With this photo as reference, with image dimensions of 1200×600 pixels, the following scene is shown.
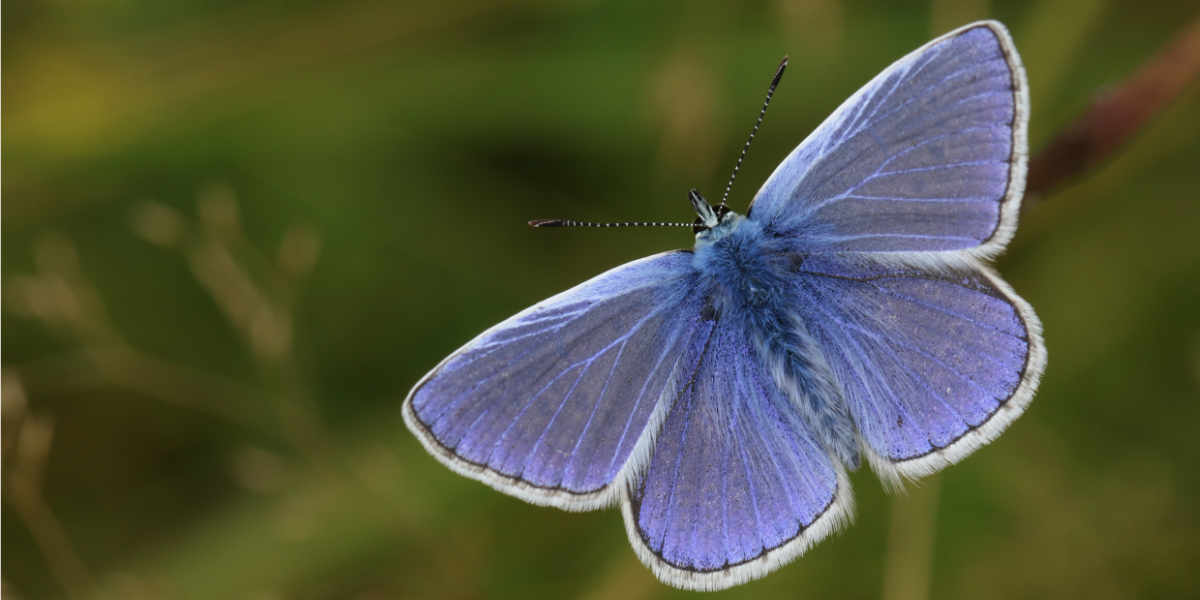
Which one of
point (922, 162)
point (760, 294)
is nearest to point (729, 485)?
point (760, 294)

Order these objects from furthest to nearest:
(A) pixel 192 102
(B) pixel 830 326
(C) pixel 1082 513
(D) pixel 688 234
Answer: (A) pixel 192 102 → (D) pixel 688 234 → (C) pixel 1082 513 → (B) pixel 830 326

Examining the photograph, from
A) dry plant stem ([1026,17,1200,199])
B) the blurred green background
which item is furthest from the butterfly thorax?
the blurred green background

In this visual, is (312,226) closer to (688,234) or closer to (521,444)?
(688,234)

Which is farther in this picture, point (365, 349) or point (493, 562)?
point (365, 349)

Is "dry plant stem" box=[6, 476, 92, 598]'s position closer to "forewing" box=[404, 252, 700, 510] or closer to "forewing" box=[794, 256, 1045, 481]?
"forewing" box=[404, 252, 700, 510]

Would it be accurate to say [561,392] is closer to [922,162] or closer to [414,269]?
[922,162]

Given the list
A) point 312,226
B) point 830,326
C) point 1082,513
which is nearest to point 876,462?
point 830,326
